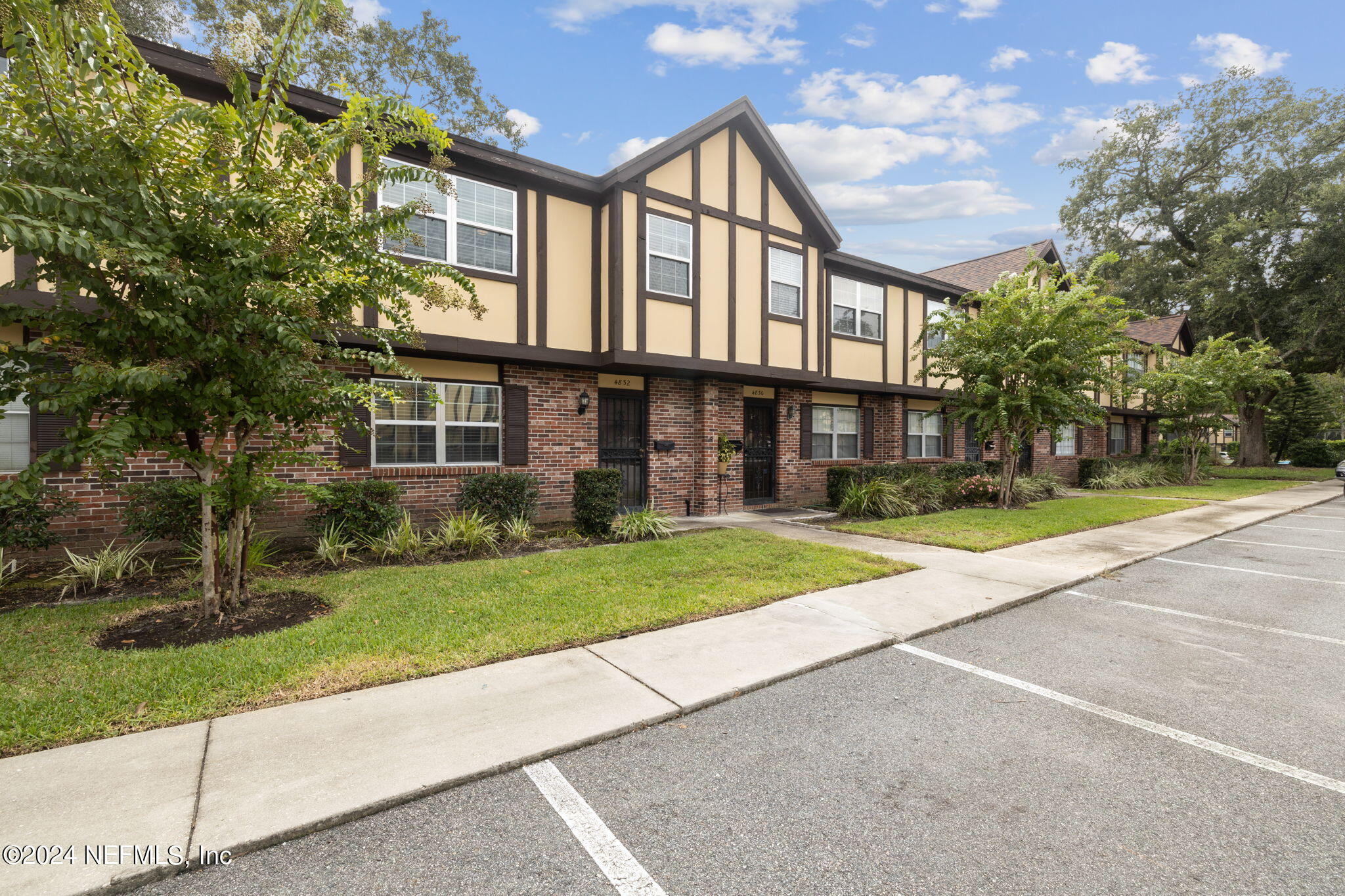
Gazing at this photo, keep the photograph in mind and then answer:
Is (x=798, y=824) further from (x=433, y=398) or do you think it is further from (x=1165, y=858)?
(x=433, y=398)

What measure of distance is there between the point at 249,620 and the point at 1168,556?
11.4 m

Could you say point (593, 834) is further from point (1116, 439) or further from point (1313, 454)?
point (1313, 454)

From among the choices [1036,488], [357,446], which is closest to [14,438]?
[357,446]

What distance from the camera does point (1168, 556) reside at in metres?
8.59

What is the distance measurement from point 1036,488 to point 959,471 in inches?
107

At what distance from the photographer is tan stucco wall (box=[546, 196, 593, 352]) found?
10023 millimetres

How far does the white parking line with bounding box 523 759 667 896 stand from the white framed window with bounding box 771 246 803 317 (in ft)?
35.4

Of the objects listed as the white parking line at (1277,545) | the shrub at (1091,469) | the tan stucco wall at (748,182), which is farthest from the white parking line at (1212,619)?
the shrub at (1091,469)

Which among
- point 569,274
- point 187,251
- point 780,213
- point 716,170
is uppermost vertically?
point 716,170

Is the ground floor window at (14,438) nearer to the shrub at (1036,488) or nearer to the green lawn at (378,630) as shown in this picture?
the green lawn at (378,630)

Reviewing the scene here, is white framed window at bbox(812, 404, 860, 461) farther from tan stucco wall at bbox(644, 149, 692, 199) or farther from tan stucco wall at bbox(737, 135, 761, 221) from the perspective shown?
tan stucco wall at bbox(644, 149, 692, 199)

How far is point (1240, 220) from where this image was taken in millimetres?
26234

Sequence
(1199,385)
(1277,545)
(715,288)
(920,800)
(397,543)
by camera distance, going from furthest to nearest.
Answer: (1199,385) < (715,288) < (1277,545) < (397,543) < (920,800)

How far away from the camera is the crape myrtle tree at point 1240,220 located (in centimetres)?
2466
